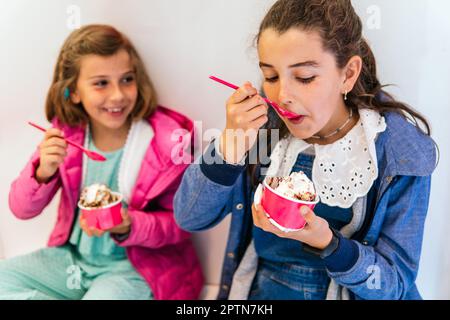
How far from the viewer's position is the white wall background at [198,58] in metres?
0.99

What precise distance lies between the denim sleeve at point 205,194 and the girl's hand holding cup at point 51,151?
0.99 feet

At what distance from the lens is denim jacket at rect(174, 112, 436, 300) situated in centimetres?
100

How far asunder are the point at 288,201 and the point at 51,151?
598mm

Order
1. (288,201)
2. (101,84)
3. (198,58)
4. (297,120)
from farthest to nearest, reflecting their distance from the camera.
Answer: (101,84) → (198,58) → (297,120) → (288,201)

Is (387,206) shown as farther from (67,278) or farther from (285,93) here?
(67,278)

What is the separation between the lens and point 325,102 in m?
0.97

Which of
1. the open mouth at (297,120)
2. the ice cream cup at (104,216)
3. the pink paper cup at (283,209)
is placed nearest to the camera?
the pink paper cup at (283,209)

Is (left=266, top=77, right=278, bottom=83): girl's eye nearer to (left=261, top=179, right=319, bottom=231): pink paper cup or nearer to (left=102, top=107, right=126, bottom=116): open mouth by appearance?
(left=261, top=179, right=319, bottom=231): pink paper cup

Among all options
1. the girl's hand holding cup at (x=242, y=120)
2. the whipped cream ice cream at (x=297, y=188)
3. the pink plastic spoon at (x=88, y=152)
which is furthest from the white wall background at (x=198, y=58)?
the whipped cream ice cream at (x=297, y=188)

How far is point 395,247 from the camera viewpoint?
1.05 m

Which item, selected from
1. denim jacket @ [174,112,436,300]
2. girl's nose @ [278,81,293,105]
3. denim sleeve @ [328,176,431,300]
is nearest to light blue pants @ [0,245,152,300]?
denim jacket @ [174,112,436,300]

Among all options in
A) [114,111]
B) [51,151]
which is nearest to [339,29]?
[114,111]

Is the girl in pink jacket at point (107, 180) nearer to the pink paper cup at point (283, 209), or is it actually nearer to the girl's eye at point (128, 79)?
the girl's eye at point (128, 79)

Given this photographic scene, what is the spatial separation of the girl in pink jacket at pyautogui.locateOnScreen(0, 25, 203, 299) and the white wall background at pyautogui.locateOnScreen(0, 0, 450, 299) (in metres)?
0.04
